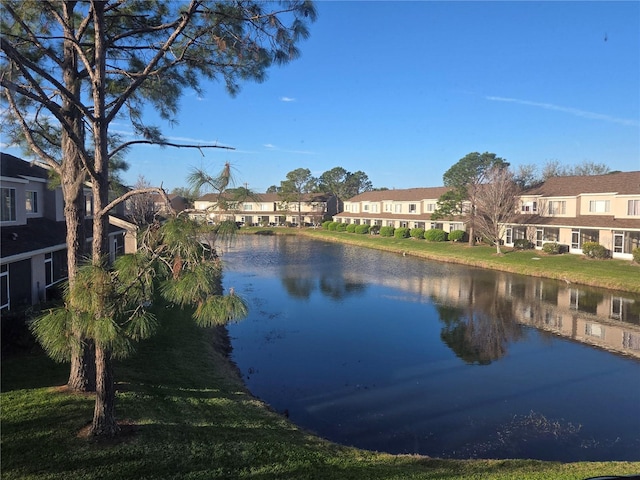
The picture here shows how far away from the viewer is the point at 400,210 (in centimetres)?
6244

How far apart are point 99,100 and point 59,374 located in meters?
6.02

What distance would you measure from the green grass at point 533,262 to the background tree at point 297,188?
3037 cm

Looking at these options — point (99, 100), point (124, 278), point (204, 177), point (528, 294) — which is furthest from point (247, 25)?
point (528, 294)

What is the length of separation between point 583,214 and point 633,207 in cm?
417

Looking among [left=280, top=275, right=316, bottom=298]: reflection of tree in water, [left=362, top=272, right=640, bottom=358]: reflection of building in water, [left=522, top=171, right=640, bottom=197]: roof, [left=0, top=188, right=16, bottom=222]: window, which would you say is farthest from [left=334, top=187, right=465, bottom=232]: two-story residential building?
[left=0, top=188, right=16, bottom=222]: window

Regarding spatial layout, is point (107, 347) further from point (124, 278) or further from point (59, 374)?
point (59, 374)

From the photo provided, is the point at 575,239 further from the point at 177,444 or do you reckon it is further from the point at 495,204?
the point at 177,444

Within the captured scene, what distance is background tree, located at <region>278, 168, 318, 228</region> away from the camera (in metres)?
79.8

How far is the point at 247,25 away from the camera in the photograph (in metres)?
7.75

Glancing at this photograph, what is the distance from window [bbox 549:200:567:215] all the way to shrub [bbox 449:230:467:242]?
29.4 ft

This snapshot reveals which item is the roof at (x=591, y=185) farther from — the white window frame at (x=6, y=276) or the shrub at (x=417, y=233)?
the white window frame at (x=6, y=276)

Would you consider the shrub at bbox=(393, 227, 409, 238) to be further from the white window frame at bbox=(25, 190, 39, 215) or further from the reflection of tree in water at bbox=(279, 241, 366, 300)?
the white window frame at bbox=(25, 190, 39, 215)

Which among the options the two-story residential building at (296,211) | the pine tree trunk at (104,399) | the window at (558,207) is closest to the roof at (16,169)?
the pine tree trunk at (104,399)

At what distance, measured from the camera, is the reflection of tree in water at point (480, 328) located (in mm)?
15559
